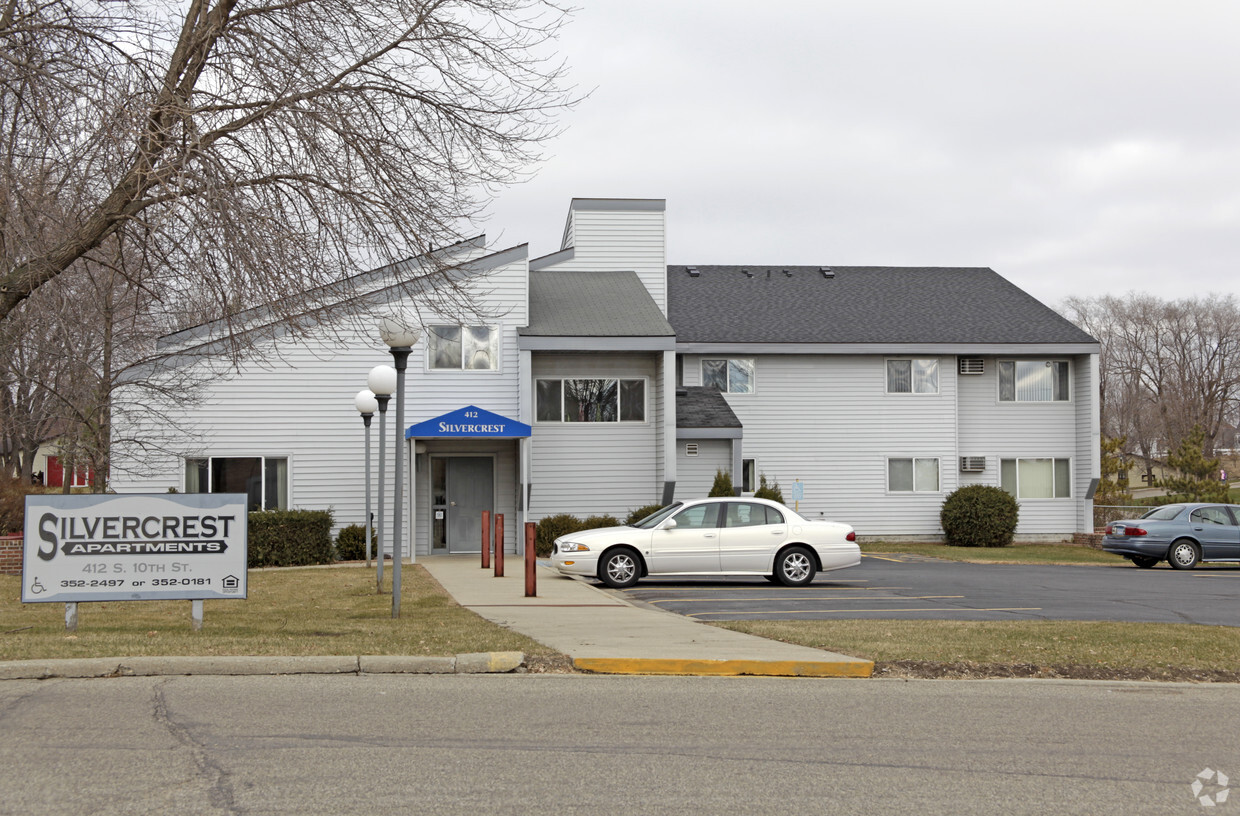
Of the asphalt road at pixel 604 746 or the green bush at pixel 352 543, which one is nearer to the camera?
the asphalt road at pixel 604 746

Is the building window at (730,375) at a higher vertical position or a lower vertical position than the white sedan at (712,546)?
higher

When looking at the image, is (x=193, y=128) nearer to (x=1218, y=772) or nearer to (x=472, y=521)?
(x=1218, y=772)

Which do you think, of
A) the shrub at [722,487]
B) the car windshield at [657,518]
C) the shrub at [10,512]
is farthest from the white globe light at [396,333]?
the shrub at [10,512]

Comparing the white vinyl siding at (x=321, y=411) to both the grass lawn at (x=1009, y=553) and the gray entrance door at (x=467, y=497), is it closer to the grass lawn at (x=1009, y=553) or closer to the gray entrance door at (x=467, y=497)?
the gray entrance door at (x=467, y=497)

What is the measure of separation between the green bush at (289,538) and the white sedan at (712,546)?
7409 mm

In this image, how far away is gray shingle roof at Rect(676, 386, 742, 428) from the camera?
2670 cm

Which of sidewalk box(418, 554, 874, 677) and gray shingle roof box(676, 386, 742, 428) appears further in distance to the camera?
gray shingle roof box(676, 386, 742, 428)

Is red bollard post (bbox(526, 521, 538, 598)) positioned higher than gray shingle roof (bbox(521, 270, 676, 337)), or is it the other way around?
gray shingle roof (bbox(521, 270, 676, 337))

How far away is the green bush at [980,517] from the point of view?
29453 mm

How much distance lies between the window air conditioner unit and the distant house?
0.09 meters

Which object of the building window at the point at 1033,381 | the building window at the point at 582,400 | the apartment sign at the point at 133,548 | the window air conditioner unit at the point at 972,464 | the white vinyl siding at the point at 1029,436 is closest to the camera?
the apartment sign at the point at 133,548

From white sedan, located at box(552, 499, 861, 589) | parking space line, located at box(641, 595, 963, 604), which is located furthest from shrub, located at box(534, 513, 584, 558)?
parking space line, located at box(641, 595, 963, 604)

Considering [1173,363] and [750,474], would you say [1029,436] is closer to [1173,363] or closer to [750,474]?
[750,474]

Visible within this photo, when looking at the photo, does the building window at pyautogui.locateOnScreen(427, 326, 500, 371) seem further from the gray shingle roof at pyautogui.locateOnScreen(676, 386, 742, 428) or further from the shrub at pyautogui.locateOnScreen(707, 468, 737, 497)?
the shrub at pyautogui.locateOnScreen(707, 468, 737, 497)
